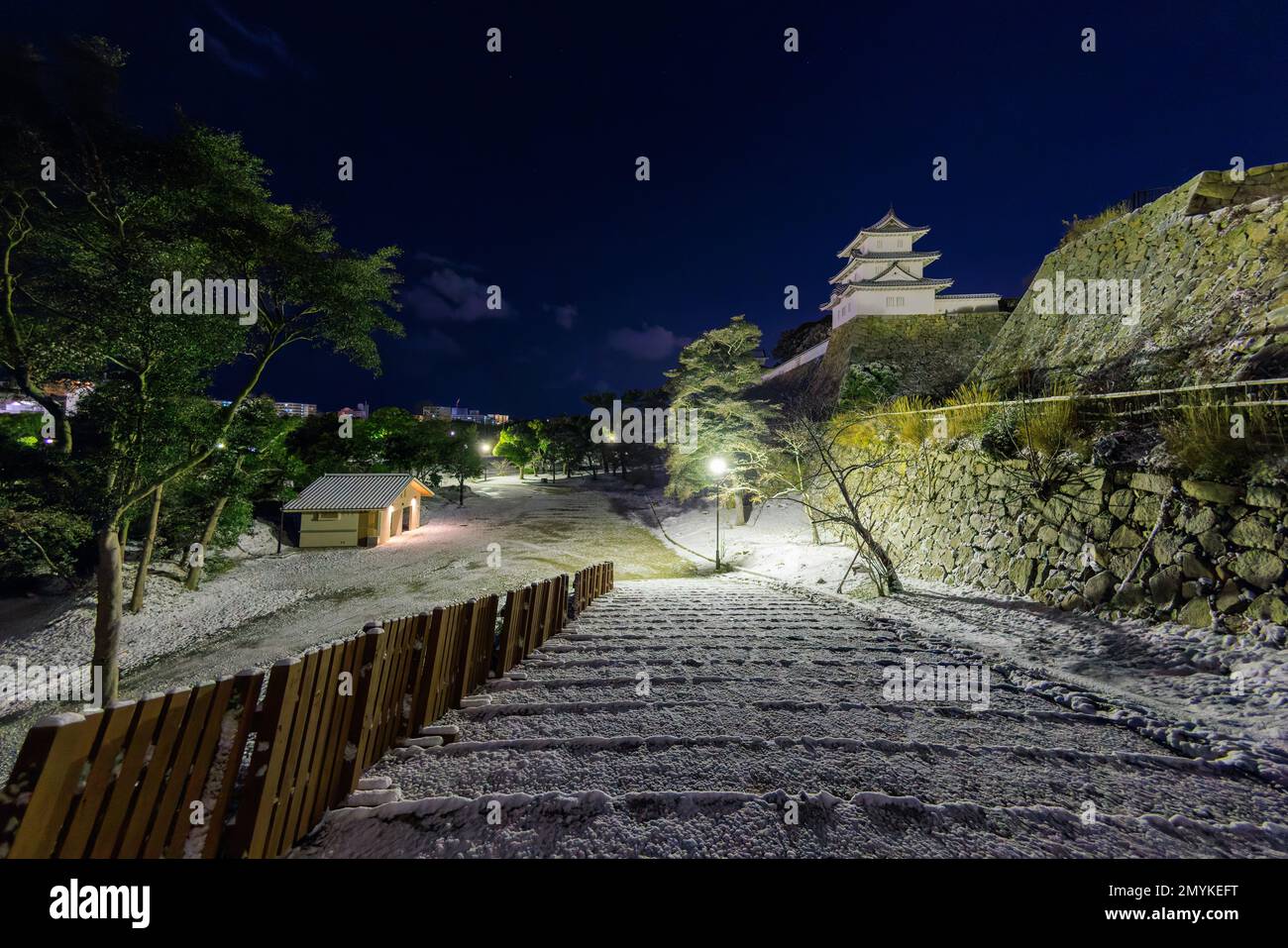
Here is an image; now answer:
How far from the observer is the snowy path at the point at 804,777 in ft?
6.26

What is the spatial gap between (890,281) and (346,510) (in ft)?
116

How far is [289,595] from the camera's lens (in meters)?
13.6

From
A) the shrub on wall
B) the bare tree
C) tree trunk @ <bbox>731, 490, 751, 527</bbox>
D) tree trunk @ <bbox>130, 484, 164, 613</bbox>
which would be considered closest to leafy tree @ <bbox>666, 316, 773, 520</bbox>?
tree trunk @ <bbox>731, 490, 751, 527</bbox>

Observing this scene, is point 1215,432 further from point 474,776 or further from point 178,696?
A: point 178,696

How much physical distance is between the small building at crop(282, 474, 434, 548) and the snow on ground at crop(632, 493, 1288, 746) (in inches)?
793

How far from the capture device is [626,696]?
136 inches

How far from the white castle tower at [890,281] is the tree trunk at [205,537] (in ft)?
114

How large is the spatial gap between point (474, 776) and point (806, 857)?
1676 mm

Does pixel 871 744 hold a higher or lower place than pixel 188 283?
lower

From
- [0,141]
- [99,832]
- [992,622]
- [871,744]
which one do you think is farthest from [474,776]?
[0,141]

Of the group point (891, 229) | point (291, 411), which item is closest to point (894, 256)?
point (891, 229)

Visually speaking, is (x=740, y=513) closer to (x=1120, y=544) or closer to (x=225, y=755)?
(x=1120, y=544)

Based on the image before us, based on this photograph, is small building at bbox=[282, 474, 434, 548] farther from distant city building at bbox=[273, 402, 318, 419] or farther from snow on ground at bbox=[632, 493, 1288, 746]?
snow on ground at bbox=[632, 493, 1288, 746]

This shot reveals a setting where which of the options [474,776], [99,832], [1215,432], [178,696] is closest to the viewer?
[99,832]
